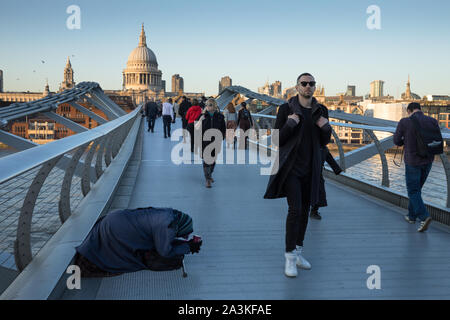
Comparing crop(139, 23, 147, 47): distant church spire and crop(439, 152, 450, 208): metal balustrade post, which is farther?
crop(139, 23, 147, 47): distant church spire

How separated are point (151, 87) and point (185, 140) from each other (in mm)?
133199

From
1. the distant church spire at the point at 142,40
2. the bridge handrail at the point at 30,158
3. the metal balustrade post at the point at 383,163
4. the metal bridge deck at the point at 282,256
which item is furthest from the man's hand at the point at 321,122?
the distant church spire at the point at 142,40

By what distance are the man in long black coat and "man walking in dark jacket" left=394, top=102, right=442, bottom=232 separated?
1.75 meters

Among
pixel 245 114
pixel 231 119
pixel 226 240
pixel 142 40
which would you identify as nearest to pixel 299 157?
pixel 226 240

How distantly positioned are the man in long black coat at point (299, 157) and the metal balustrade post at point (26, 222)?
173cm

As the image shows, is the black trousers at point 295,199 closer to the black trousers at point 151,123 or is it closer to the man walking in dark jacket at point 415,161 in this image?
the man walking in dark jacket at point 415,161

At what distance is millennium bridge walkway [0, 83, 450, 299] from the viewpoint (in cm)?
323

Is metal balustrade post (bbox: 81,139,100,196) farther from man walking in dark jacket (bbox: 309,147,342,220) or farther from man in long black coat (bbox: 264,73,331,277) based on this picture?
man walking in dark jacket (bbox: 309,147,342,220)

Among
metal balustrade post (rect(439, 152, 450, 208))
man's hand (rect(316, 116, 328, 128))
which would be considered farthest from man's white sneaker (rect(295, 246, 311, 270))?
metal balustrade post (rect(439, 152, 450, 208))

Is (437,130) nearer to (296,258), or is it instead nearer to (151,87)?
(296,258)

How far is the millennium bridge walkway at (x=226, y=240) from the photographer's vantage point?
3229mm

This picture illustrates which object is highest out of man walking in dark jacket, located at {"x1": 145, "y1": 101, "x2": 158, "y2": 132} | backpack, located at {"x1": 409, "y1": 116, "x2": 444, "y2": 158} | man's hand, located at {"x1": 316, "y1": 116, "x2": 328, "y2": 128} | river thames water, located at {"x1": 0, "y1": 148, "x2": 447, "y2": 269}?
man walking in dark jacket, located at {"x1": 145, "y1": 101, "x2": 158, "y2": 132}

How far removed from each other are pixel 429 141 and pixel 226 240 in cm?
235
